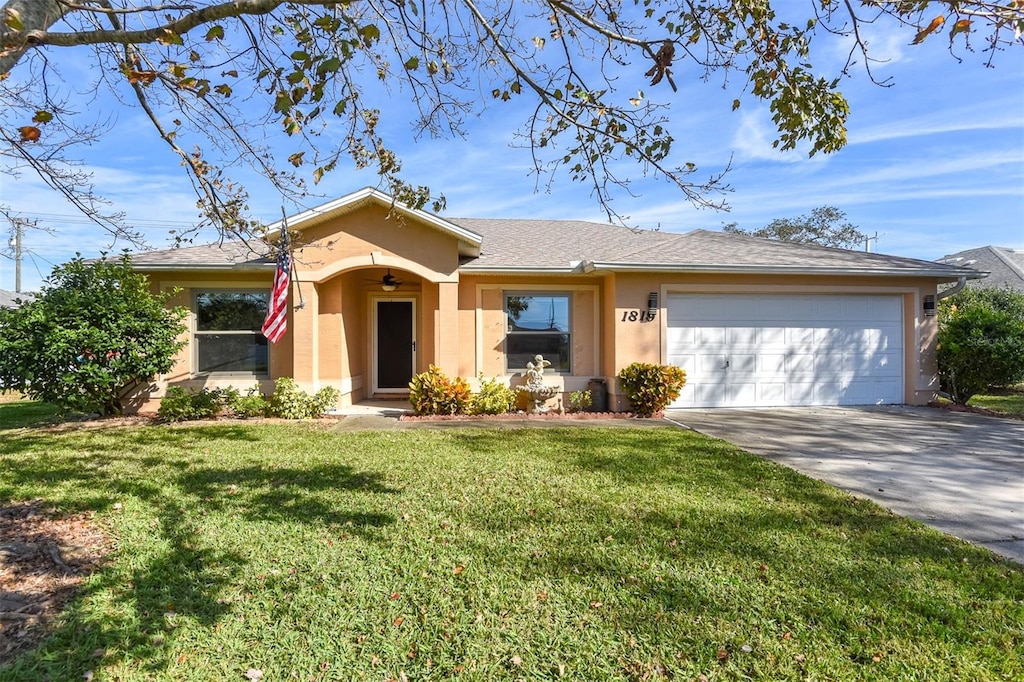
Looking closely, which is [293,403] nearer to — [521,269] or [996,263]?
[521,269]

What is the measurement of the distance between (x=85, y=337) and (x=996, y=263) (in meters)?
34.1

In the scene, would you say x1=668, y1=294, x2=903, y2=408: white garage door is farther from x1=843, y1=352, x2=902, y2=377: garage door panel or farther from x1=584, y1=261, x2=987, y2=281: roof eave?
x1=584, y1=261, x2=987, y2=281: roof eave

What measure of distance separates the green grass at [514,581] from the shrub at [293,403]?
3534 millimetres

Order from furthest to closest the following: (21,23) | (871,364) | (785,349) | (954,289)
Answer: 1. (954,289)
2. (871,364)
3. (785,349)
4. (21,23)

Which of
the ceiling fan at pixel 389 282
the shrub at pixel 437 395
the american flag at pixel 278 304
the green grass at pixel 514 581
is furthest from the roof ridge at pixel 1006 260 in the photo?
the american flag at pixel 278 304

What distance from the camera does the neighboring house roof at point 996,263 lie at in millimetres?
21078

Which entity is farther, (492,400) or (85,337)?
(492,400)

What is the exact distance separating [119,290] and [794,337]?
44.3ft

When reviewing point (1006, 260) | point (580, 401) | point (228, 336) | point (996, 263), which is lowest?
point (580, 401)

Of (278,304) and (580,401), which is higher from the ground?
(278,304)

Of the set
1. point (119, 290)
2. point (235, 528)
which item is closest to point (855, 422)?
point (235, 528)

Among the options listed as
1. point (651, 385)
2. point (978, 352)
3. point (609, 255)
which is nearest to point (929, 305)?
point (978, 352)

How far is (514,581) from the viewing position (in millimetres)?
3205

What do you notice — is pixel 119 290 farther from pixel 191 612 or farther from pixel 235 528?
pixel 191 612
